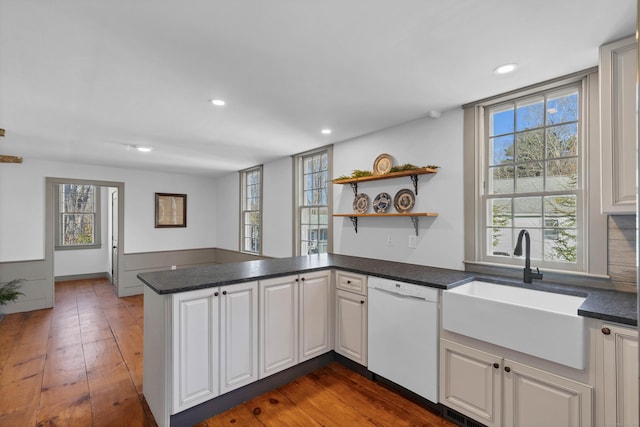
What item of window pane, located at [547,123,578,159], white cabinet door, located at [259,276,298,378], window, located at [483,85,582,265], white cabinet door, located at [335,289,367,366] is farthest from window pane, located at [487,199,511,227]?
white cabinet door, located at [259,276,298,378]

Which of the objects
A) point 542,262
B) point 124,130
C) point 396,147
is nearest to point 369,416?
point 542,262

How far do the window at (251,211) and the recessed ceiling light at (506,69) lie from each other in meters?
3.95

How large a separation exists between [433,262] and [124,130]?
11.3ft

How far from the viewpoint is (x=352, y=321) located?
8.85 feet

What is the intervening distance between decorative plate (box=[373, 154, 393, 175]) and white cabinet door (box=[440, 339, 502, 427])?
178cm

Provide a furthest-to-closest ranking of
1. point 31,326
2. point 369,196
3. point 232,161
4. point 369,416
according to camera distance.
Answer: point 232,161 → point 31,326 → point 369,196 → point 369,416

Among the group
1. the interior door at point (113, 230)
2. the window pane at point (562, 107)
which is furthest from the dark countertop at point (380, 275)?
the interior door at point (113, 230)

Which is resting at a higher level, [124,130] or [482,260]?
[124,130]

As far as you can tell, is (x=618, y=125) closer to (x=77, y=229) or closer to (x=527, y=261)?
(x=527, y=261)

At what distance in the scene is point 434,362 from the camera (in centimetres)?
212

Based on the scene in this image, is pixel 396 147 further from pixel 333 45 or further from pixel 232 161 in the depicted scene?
pixel 232 161

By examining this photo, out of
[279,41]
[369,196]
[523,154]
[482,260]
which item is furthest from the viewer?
[369,196]

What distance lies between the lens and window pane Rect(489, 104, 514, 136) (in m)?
2.45

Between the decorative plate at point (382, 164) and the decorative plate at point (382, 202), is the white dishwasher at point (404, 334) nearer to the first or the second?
the decorative plate at point (382, 202)
